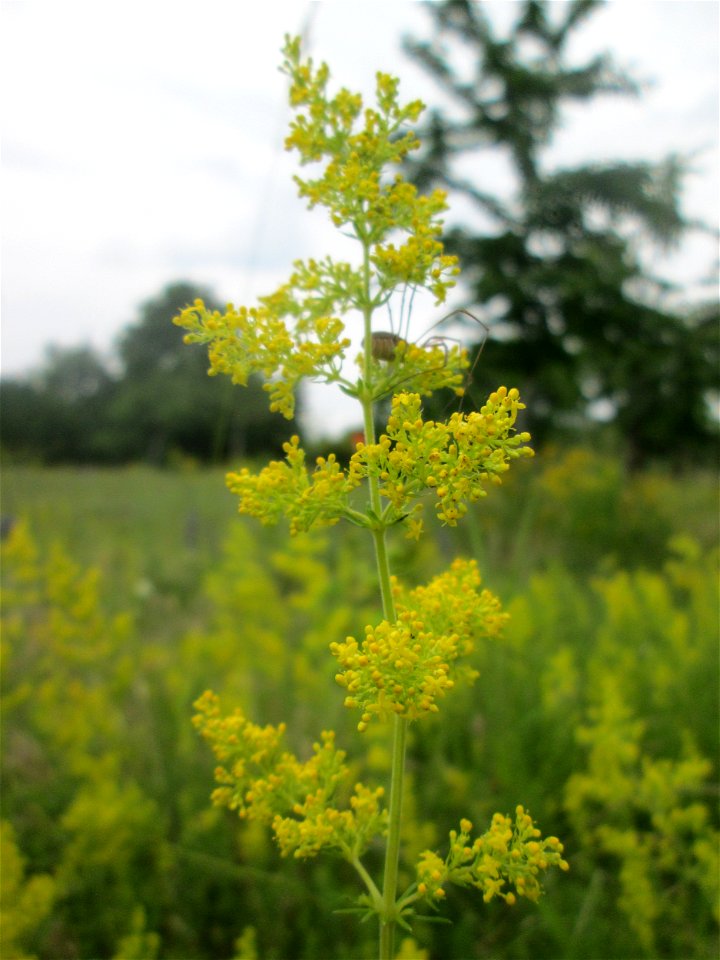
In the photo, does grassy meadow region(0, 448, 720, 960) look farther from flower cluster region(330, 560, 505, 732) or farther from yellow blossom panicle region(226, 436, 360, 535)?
yellow blossom panicle region(226, 436, 360, 535)

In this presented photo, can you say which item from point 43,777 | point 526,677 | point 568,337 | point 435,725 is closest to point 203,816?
point 43,777

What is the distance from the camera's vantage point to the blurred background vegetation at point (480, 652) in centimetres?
191

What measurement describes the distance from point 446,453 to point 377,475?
10 cm

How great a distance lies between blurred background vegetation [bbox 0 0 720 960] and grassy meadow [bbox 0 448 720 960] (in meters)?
0.01

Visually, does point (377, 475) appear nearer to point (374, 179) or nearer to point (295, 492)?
point (295, 492)

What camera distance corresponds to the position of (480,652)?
2443 mm

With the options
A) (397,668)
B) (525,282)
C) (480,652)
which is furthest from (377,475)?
(525,282)

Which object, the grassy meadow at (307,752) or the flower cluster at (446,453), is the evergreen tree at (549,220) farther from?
the flower cluster at (446,453)

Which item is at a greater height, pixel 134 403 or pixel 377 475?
pixel 134 403

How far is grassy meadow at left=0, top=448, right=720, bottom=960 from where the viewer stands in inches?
72.0

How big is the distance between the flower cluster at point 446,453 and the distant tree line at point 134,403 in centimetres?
298

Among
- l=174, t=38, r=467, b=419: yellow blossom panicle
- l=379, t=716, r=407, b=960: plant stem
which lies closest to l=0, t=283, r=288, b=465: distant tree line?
l=174, t=38, r=467, b=419: yellow blossom panicle

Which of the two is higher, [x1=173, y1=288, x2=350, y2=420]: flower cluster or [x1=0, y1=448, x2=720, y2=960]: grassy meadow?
[x1=173, y1=288, x2=350, y2=420]: flower cluster

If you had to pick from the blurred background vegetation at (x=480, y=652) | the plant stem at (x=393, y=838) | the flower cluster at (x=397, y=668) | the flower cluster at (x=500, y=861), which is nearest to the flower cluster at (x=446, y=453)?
the flower cluster at (x=397, y=668)
